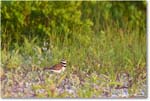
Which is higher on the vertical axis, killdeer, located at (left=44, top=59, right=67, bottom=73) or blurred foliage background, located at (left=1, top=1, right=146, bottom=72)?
blurred foliage background, located at (left=1, top=1, right=146, bottom=72)

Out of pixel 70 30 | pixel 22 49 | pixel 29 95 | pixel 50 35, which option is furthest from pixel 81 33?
pixel 29 95

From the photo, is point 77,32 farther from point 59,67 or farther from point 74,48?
point 59,67

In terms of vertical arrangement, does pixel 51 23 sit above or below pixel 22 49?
above

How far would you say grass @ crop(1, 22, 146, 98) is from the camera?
1891mm

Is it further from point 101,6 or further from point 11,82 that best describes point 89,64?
point 11,82

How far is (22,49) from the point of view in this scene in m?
1.89

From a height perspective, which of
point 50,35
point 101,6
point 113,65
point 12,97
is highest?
point 101,6

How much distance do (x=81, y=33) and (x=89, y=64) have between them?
0.66 feet

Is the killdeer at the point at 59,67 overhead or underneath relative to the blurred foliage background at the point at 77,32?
underneath

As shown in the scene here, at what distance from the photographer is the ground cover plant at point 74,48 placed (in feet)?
6.21

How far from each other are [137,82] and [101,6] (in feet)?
1.74

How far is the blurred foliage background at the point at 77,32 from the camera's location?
189 centimetres

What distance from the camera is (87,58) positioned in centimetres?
190

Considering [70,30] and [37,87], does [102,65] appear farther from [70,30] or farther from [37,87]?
[37,87]
